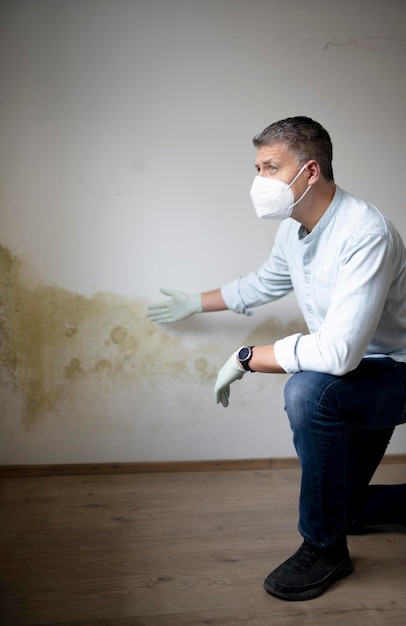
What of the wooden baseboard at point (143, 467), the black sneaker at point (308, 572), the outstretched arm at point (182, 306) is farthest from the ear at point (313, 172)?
the wooden baseboard at point (143, 467)

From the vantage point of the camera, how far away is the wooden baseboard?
2393 millimetres

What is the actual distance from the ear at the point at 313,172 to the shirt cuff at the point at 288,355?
42 cm

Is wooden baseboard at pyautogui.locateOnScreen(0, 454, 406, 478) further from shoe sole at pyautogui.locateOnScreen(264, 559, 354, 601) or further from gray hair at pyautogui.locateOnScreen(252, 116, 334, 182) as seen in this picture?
gray hair at pyautogui.locateOnScreen(252, 116, 334, 182)

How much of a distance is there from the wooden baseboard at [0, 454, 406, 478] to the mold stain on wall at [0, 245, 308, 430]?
0.52 ft

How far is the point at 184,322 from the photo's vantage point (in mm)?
2430

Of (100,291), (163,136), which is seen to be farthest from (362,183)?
(100,291)

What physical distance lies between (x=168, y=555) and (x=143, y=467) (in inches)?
24.8

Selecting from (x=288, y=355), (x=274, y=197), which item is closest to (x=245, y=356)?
(x=288, y=355)

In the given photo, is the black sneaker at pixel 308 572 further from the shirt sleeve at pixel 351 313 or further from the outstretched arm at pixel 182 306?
the outstretched arm at pixel 182 306

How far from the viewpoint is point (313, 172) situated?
5.85 ft

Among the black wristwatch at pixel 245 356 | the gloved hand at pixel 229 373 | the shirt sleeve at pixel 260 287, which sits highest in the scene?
the shirt sleeve at pixel 260 287

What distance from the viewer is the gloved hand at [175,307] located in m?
2.29

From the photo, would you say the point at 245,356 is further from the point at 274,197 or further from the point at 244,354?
the point at 274,197

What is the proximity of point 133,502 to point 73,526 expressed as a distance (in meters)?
0.25
